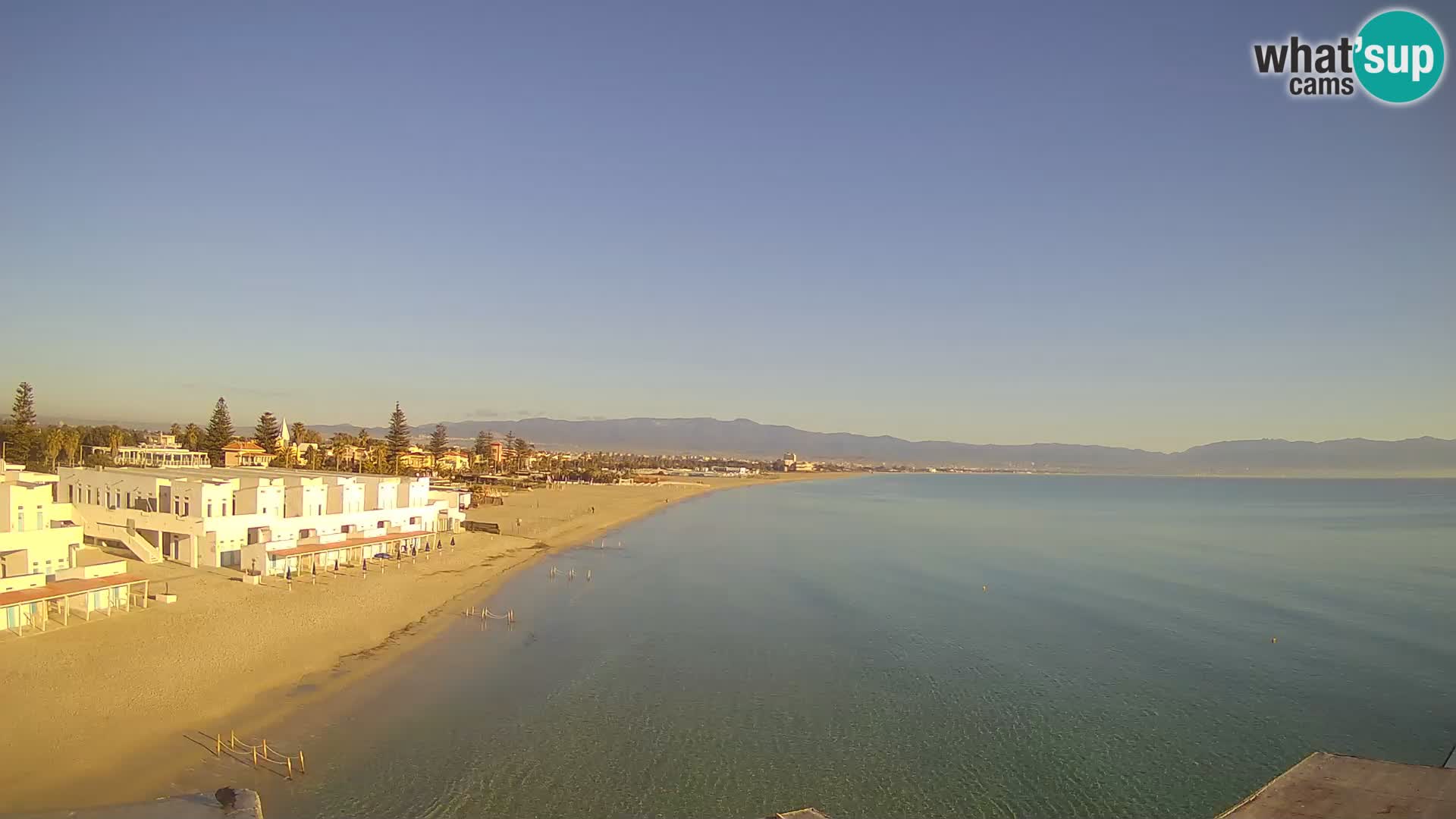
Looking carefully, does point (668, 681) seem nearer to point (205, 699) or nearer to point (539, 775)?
point (539, 775)

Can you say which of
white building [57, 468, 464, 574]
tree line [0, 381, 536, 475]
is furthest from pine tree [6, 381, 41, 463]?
white building [57, 468, 464, 574]

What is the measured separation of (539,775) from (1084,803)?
12.0 metres

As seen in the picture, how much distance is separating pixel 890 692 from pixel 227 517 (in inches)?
1079

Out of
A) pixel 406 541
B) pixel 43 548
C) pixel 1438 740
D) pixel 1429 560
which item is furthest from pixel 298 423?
pixel 1429 560

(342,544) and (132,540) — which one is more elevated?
(132,540)

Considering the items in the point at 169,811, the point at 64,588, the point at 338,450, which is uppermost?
the point at 338,450

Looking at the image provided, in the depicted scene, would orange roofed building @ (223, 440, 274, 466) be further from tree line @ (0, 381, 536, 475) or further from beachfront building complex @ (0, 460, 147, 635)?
beachfront building complex @ (0, 460, 147, 635)

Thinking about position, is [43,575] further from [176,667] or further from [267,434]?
[267,434]

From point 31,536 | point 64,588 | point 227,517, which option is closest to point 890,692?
point 64,588

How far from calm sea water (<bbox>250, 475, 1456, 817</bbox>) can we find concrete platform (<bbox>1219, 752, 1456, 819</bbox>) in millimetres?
3322

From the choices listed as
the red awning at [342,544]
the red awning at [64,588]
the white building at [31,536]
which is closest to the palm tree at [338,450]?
the red awning at [342,544]

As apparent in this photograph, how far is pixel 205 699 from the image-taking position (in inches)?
765

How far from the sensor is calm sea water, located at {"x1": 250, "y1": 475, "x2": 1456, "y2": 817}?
1709cm

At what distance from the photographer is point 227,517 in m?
32.3
